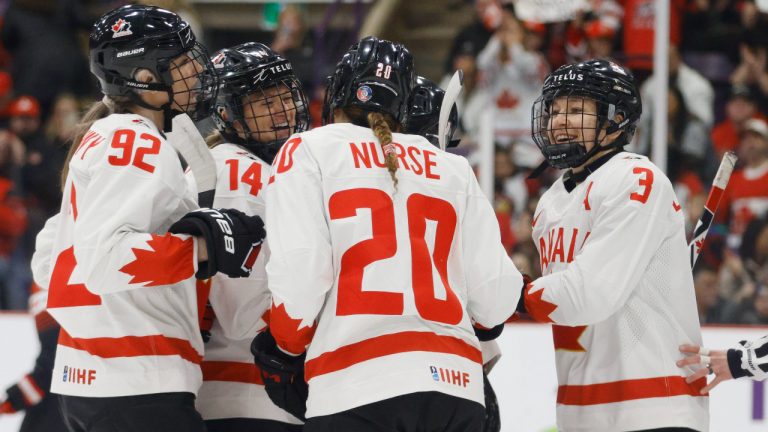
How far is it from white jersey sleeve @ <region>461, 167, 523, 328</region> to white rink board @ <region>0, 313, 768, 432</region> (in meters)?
2.16

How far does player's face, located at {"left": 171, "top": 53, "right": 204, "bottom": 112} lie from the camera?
2.57 m

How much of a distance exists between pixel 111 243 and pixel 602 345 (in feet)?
4.07

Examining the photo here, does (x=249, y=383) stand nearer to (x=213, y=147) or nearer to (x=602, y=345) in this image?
(x=213, y=147)

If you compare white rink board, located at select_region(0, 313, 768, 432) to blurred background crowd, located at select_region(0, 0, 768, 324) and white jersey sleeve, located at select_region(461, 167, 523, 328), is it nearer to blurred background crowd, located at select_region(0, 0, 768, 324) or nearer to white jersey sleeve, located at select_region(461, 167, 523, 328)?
blurred background crowd, located at select_region(0, 0, 768, 324)

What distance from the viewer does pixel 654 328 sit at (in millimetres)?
2684

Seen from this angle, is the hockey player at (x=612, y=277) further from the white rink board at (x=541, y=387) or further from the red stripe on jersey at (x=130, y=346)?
the white rink board at (x=541, y=387)

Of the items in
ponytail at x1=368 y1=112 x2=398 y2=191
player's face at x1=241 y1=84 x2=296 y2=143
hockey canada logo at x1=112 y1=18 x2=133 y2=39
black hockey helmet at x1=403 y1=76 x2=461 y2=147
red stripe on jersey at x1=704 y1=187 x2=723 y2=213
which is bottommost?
red stripe on jersey at x1=704 y1=187 x2=723 y2=213

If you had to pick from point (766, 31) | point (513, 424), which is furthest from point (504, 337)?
point (766, 31)

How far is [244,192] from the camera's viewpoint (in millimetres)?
2598

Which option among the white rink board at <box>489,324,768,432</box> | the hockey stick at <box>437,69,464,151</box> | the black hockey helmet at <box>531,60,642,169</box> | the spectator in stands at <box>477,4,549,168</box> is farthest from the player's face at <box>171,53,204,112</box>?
the spectator in stands at <box>477,4,549,168</box>

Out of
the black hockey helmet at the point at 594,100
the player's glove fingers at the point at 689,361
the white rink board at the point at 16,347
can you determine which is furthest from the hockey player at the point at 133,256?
the white rink board at the point at 16,347

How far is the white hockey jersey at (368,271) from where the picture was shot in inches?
86.1

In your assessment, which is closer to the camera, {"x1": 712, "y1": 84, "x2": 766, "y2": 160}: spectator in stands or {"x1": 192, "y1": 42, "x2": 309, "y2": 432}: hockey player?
{"x1": 192, "y1": 42, "x2": 309, "y2": 432}: hockey player

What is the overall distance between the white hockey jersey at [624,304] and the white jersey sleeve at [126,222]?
Result: 951 millimetres
